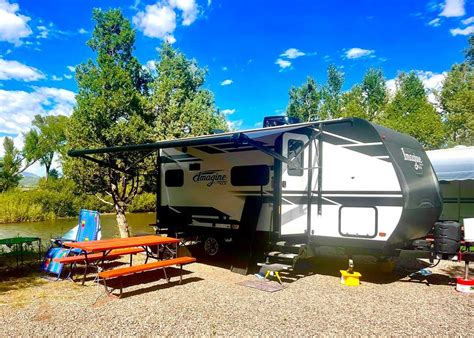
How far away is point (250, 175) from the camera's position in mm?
8039

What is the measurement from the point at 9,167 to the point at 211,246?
37421 millimetres

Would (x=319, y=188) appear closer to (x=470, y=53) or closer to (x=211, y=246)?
(x=211, y=246)

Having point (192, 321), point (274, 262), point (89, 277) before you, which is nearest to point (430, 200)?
point (274, 262)

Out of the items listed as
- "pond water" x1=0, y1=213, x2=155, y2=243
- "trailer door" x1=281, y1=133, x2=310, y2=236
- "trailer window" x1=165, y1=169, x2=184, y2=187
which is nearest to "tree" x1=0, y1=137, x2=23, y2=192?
"pond water" x1=0, y1=213, x2=155, y2=243

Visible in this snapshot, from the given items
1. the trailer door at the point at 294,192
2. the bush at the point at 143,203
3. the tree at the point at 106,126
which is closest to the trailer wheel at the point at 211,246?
the trailer door at the point at 294,192

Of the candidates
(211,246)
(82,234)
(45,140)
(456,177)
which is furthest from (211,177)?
(45,140)

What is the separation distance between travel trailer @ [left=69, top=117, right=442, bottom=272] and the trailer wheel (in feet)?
0.65

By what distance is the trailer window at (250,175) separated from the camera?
7771mm

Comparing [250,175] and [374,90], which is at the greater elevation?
[374,90]

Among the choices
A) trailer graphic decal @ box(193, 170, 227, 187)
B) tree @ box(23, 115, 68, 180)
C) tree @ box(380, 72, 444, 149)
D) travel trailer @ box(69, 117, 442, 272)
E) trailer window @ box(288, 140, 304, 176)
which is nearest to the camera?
travel trailer @ box(69, 117, 442, 272)

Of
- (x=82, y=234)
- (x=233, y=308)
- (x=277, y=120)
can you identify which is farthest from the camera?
(x=277, y=120)

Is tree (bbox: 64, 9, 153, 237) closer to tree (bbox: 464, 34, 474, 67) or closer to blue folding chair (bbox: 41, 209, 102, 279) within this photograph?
blue folding chair (bbox: 41, 209, 102, 279)

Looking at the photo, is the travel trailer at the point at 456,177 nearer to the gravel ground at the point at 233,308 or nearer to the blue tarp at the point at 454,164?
the blue tarp at the point at 454,164

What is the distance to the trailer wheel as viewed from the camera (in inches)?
354
